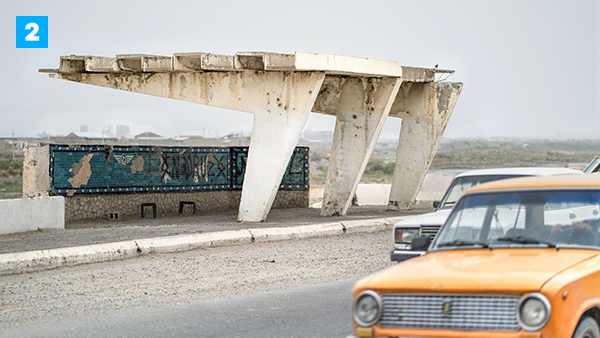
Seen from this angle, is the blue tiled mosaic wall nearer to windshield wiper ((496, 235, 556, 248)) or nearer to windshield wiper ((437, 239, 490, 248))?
windshield wiper ((437, 239, 490, 248))

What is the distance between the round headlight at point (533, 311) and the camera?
380cm

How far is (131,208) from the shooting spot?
20797 millimetres

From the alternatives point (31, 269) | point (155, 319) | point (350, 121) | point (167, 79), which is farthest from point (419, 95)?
point (155, 319)

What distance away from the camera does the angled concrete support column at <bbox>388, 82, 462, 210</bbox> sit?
23.5m

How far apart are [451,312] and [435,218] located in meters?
4.55

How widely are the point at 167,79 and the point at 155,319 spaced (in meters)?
13.1

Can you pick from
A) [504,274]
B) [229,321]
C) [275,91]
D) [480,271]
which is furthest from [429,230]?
[275,91]

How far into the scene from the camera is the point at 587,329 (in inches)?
162

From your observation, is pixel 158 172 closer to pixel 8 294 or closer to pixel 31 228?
pixel 31 228

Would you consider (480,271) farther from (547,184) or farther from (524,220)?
(547,184)

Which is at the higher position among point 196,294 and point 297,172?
point 196,294

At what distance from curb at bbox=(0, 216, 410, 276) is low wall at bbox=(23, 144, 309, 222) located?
7.85 m

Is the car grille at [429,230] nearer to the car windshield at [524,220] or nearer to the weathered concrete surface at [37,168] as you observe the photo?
the car windshield at [524,220]

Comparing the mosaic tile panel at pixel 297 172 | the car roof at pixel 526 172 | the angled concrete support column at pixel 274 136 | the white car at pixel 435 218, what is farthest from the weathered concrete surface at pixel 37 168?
the car roof at pixel 526 172
